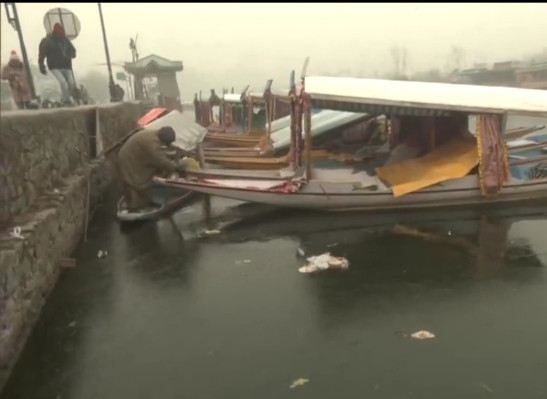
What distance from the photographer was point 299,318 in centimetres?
580

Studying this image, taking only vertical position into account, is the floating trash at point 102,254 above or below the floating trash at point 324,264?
above

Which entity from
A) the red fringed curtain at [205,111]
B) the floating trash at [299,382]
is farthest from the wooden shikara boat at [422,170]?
the red fringed curtain at [205,111]

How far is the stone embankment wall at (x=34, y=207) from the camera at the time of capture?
16.1ft

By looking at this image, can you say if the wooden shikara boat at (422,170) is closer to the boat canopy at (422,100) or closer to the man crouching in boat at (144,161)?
the boat canopy at (422,100)

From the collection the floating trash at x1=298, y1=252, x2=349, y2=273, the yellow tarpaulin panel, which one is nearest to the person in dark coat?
the yellow tarpaulin panel

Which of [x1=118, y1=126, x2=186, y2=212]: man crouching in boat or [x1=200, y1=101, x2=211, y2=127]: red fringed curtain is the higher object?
[x1=118, y1=126, x2=186, y2=212]: man crouching in boat

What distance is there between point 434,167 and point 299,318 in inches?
206

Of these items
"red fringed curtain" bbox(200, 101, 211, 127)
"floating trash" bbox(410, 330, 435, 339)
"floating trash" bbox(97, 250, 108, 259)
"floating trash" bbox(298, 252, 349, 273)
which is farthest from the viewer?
"red fringed curtain" bbox(200, 101, 211, 127)

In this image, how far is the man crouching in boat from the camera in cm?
988

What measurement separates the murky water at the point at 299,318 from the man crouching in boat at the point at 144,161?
1.53 meters

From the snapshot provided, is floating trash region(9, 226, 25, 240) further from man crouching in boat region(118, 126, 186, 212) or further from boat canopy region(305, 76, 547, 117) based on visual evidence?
boat canopy region(305, 76, 547, 117)

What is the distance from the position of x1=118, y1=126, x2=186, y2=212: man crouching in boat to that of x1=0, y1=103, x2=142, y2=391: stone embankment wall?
0.80 metres

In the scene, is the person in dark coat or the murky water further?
the person in dark coat

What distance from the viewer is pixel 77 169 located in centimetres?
1003
